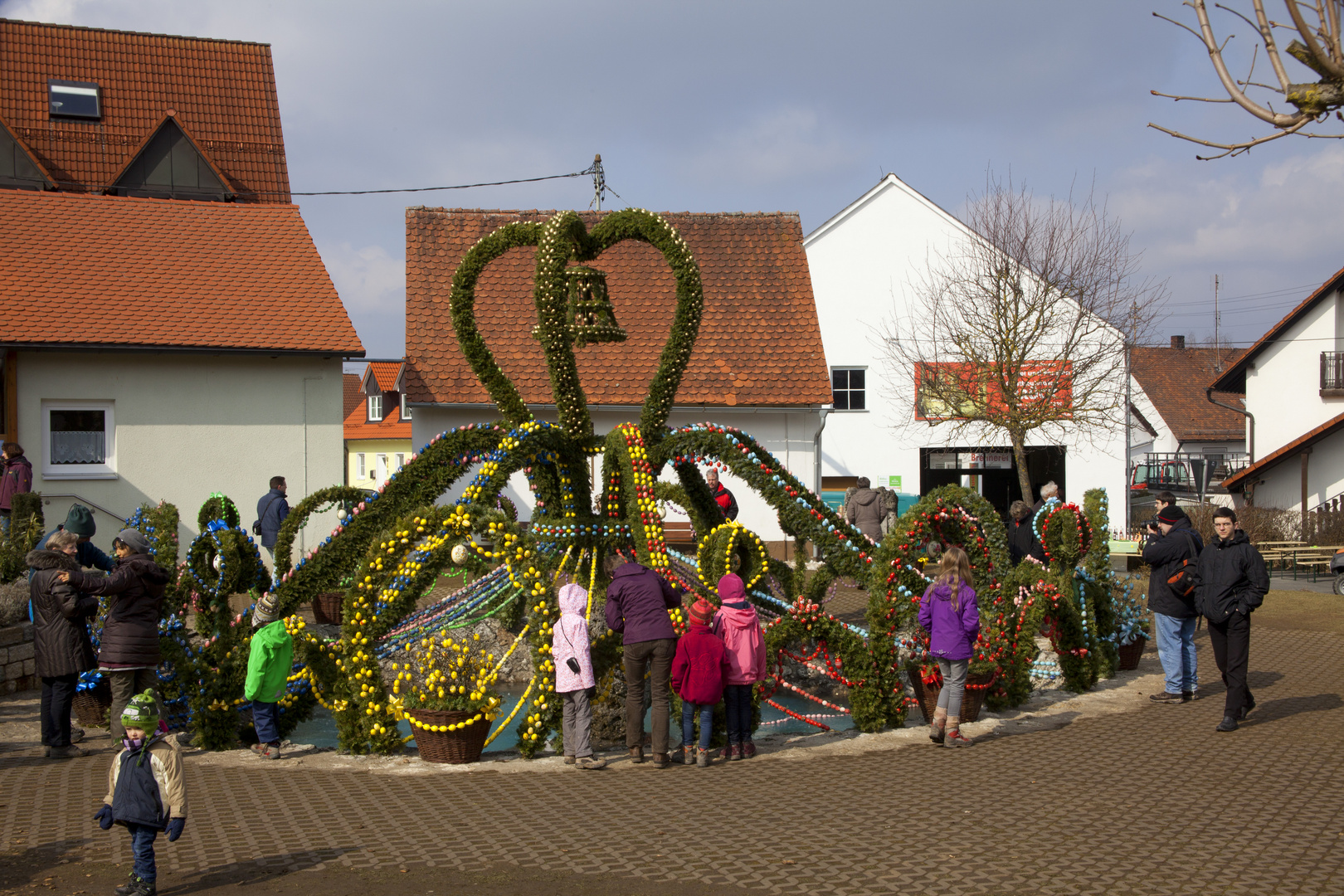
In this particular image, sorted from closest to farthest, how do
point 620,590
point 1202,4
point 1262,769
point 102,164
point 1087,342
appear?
point 1202,4 < point 1262,769 < point 620,590 < point 102,164 < point 1087,342

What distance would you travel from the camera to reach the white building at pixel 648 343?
797 inches

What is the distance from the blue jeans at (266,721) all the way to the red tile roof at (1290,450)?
81.0 feet

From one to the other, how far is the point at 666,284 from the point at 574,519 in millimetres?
13071

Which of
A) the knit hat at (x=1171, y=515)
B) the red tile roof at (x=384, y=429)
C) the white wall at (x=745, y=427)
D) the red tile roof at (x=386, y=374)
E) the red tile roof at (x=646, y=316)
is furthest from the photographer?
the red tile roof at (x=384, y=429)

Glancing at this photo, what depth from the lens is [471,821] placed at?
6523 mm

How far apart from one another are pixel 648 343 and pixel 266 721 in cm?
1392

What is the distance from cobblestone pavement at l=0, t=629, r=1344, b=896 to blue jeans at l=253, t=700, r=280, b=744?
1.16 feet

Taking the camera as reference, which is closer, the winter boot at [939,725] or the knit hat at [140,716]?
the knit hat at [140,716]

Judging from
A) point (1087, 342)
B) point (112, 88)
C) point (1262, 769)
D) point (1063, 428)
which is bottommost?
point (1262, 769)

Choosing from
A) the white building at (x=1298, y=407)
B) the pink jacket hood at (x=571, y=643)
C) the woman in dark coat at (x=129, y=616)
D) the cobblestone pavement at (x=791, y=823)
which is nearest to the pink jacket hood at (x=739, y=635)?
the cobblestone pavement at (x=791, y=823)

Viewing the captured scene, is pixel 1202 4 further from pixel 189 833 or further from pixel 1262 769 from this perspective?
pixel 189 833

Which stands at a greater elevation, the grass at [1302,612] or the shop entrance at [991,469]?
the shop entrance at [991,469]

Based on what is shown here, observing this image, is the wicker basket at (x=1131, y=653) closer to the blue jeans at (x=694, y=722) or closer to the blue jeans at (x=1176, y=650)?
the blue jeans at (x=1176, y=650)

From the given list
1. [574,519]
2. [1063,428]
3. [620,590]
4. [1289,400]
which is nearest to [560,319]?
[574,519]
